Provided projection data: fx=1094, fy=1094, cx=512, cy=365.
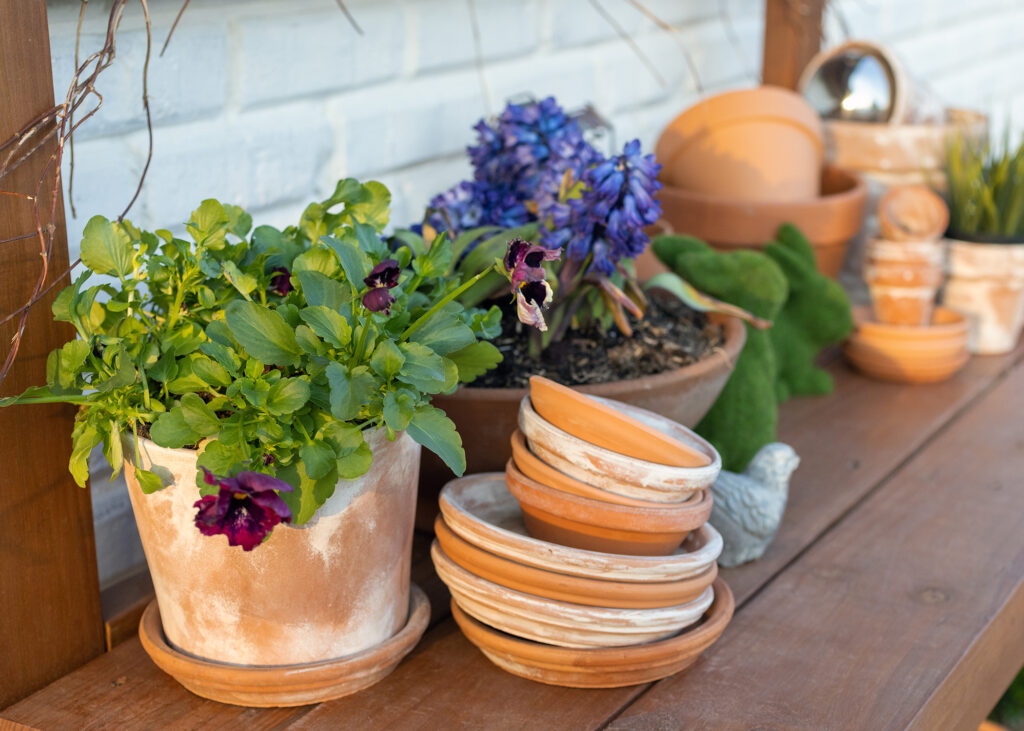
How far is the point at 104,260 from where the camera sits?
0.70 m

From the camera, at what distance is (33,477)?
75 centimetres

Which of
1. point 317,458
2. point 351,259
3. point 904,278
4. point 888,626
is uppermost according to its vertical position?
point 351,259

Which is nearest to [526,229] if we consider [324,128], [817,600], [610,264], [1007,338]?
[610,264]

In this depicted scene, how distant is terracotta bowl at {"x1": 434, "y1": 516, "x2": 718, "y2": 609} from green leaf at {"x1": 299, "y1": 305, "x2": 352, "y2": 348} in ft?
0.62

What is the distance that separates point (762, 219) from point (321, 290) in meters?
0.81

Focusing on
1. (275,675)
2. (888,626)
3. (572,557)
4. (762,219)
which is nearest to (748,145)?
(762,219)

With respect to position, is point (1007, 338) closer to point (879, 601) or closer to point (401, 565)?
point (879, 601)

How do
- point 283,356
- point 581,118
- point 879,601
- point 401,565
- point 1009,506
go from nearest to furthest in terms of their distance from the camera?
point 283,356, point 401,565, point 879,601, point 1009,506, point 581,118

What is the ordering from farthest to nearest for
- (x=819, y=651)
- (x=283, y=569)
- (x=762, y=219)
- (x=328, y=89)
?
(x=762, y=219), (x=328, y=89), (x=819, y=651), (x=283, y=569)

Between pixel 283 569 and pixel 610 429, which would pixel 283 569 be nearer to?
pixel 283 569

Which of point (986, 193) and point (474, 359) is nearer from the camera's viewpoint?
point (474, 359)

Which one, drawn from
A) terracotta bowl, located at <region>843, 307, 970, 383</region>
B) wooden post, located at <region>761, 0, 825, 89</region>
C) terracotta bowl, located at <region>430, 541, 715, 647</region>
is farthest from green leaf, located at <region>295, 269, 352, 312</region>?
wooden post, located at <region>761, 0, 825, 89</region>

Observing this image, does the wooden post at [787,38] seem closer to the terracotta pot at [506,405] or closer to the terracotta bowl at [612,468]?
the terracotta pot at [506,405]

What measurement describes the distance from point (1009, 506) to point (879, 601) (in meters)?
0.26
